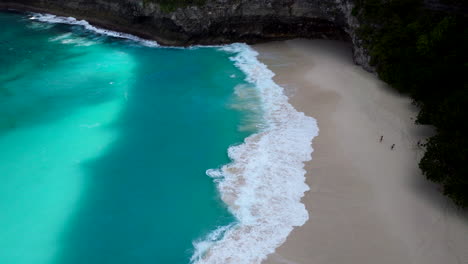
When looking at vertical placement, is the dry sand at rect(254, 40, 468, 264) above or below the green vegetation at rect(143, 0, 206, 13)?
below

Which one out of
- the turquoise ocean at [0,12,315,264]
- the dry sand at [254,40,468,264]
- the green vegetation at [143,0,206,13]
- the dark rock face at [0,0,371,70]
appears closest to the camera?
the dry sand at [254,40,468,264]

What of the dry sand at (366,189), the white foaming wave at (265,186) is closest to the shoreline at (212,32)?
the dry sand at (366,189)

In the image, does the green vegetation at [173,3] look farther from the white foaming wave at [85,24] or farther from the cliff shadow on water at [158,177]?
the cliff shadow on water at [158,177]

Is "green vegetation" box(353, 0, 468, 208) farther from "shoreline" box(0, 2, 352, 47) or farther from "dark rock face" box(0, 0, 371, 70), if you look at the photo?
"shoreline" box(0, 2, 352, 47)

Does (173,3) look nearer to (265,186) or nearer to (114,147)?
(114,147)

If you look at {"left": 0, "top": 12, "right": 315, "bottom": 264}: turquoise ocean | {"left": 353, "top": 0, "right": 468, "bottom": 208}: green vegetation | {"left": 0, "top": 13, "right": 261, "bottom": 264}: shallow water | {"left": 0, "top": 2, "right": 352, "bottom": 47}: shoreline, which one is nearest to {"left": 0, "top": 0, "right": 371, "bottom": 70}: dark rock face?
{"left": 0, "top": 2, "right": 352, "bottom": 47}: shoreline

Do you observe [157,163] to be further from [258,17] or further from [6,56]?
[6,56]
